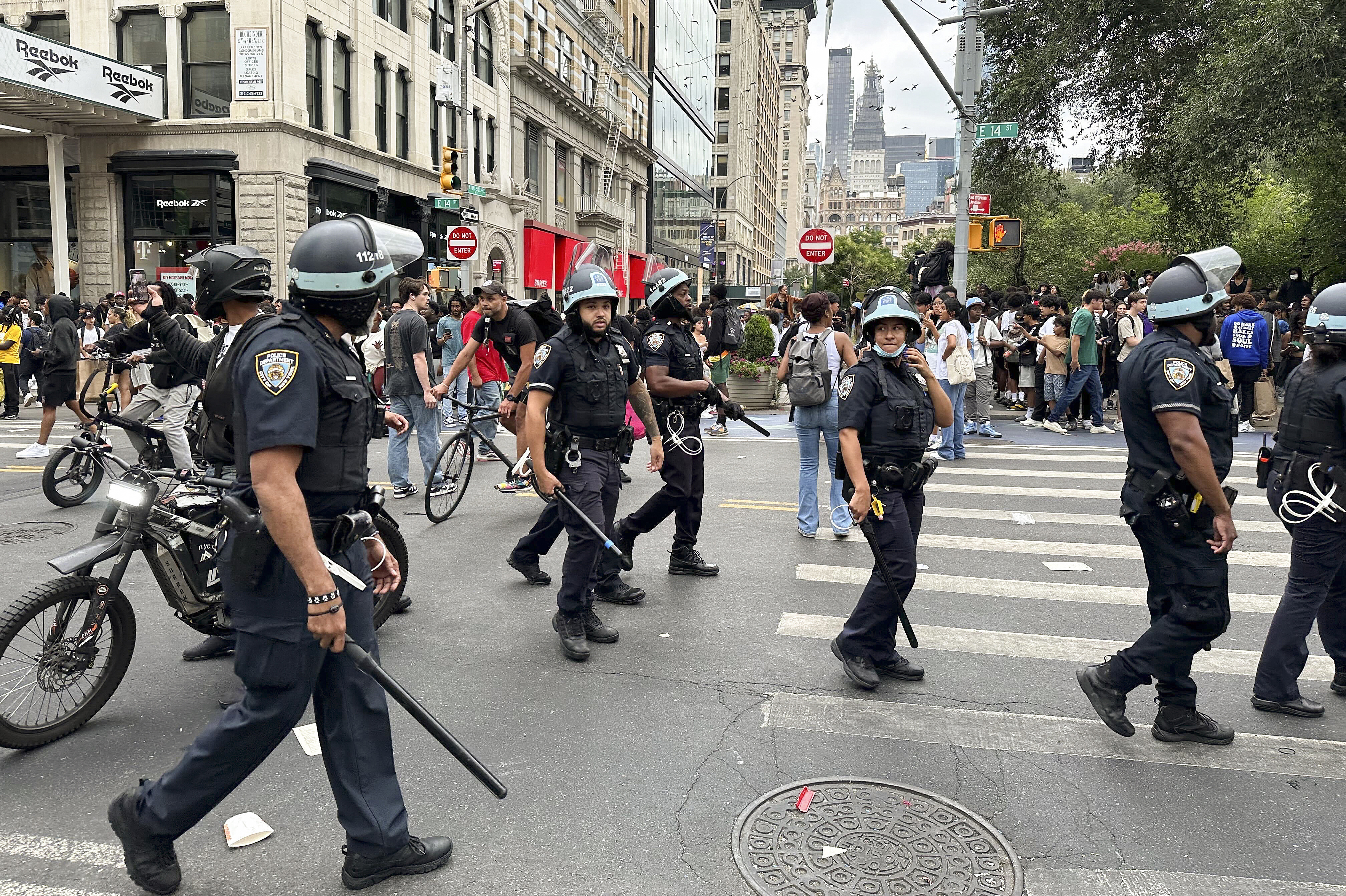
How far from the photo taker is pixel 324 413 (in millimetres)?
2963

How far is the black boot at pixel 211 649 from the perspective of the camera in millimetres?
5098

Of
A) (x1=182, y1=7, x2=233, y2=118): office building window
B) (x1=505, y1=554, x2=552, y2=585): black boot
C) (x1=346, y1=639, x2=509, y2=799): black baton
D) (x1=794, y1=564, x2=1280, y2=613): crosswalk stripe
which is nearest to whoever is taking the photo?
(x1=346, y1=639, x2=509, y2=799): black baton

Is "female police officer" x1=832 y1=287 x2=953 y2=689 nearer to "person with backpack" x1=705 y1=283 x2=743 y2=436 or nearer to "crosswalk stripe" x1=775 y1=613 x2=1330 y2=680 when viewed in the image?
"crosswalk stripe" x1=775 y1=613 x2=1330 y2=680

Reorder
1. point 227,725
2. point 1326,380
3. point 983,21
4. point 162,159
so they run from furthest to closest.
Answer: point 162,159 < point 983,21 < point 1326,380 < point 227,725

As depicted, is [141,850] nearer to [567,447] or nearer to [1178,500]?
[567,447]

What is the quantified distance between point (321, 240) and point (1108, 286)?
80.5ft

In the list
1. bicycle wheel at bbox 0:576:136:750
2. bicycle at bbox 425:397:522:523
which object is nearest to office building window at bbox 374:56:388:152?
bicycle at bbox 425:397:522:523

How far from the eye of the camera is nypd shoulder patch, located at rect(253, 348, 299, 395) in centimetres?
280

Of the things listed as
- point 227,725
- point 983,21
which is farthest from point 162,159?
point 227,725

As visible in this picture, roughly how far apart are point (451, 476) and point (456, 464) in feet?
0.52

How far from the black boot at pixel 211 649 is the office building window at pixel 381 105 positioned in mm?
25753

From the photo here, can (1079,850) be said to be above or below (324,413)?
below

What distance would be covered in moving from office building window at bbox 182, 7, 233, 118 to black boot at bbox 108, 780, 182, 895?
2495 cm

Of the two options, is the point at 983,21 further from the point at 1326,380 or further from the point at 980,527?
the point at 1326,380
